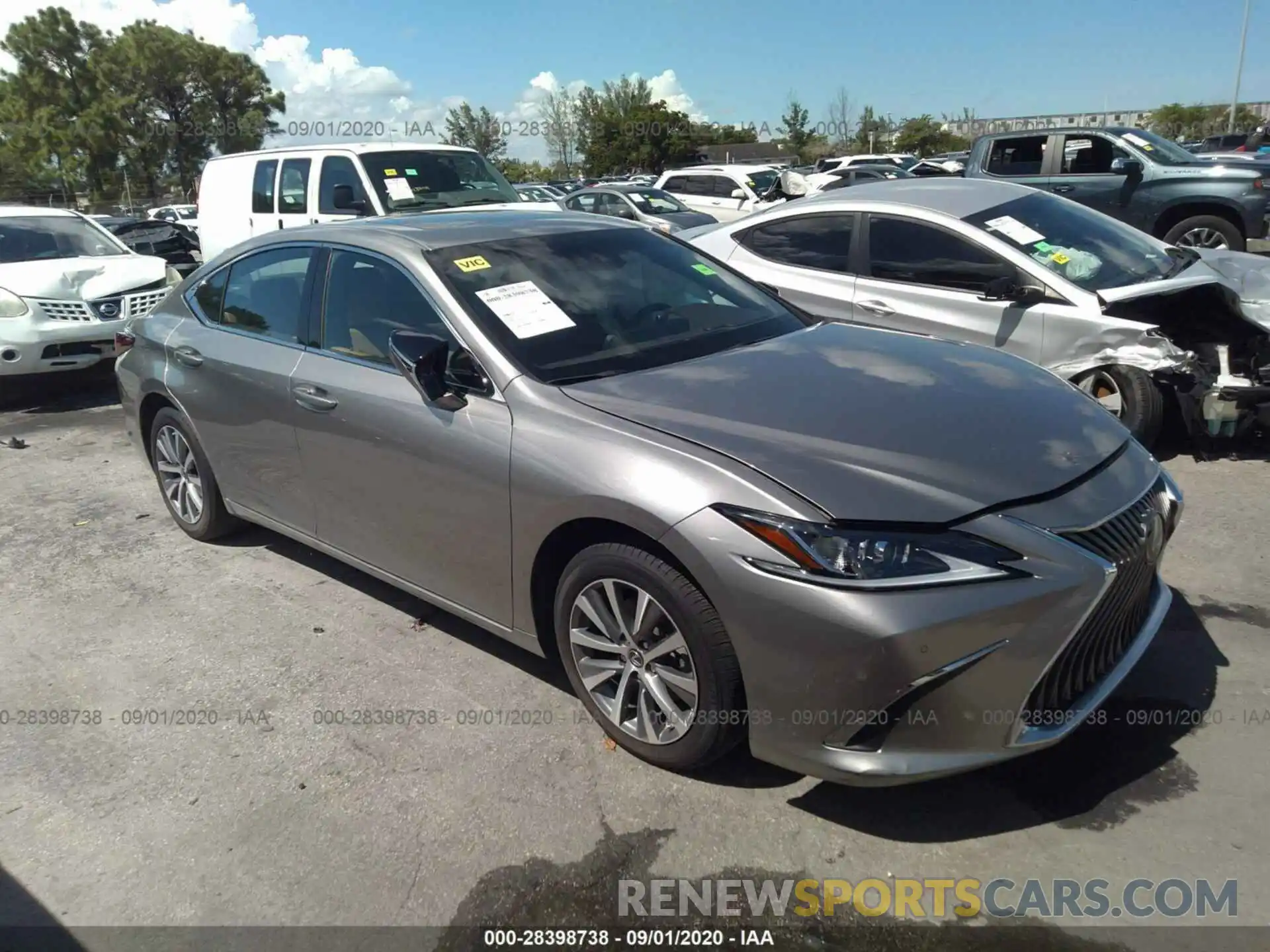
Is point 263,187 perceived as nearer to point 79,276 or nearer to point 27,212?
point 27,212

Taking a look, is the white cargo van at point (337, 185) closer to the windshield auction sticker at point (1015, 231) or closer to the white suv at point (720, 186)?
the windshield auction sticker at point (1015, 231)

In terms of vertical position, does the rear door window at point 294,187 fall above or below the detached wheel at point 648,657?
above

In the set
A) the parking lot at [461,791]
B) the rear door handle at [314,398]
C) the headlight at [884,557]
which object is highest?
the rear door handle at [314,398]

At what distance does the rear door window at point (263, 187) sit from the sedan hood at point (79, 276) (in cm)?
159

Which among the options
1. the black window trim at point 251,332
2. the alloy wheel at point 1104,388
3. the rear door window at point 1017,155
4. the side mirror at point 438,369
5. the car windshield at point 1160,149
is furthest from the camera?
the rear door window at point 1017,155

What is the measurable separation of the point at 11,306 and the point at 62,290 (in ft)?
1.42

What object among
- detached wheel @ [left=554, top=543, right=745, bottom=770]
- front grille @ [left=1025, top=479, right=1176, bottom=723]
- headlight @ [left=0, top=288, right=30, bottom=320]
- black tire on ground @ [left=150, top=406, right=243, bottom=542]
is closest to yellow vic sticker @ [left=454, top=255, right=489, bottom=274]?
detached wheel @ [left=554, top=543, right=745, bottom=770]

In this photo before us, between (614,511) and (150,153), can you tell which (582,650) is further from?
(150,153)

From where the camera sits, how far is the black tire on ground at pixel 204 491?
189 inches

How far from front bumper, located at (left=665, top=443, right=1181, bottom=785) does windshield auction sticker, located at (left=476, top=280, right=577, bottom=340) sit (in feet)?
3.73

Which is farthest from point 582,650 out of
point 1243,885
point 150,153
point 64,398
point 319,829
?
point 150,153

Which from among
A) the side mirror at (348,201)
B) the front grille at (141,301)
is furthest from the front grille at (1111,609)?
the front grille at (141,301)

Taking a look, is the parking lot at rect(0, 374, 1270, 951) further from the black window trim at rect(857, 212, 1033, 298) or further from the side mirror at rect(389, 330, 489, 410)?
the black window trim at rect(857, 212, 1033, 298)

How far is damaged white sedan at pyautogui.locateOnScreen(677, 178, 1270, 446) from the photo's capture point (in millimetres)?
5375
